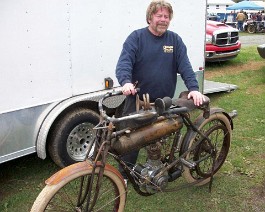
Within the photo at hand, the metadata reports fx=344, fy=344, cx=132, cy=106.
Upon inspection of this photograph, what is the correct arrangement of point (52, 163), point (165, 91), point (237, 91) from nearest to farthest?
1. point (165, 91)
2. point (52, 163)
3. point (237, 91)

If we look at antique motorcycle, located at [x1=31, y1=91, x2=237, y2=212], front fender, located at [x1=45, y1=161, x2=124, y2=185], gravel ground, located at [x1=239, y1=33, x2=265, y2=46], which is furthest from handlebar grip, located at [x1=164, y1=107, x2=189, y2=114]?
gravel ground, located at [x1=239, y1=33, x2=265, y2=46]

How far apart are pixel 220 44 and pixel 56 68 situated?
7.29 m

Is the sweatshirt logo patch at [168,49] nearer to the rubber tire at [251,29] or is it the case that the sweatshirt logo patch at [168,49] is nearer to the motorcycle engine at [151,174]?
the motorcycle engine at [151,174]

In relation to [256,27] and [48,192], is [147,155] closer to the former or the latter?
[48,192]

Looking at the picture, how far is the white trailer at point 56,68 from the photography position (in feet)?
11.3

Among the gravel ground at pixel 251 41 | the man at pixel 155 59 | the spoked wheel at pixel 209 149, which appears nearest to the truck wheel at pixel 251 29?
the gravel ground at pixel 251 41

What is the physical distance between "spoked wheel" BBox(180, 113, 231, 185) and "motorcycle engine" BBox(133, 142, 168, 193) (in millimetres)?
384

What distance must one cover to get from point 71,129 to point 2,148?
0.82 meters

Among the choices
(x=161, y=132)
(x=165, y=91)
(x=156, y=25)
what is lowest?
(x=161, y=132)

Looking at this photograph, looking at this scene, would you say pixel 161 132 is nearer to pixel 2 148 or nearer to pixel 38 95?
pixel 38 95

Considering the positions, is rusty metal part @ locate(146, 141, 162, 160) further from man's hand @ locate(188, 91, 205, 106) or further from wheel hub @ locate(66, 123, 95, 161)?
wheel hub @ locate(66, 123, 95, 161)

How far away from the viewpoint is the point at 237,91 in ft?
24.9

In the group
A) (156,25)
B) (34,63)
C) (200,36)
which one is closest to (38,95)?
(34,63)

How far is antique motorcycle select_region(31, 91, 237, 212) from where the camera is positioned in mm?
2576
